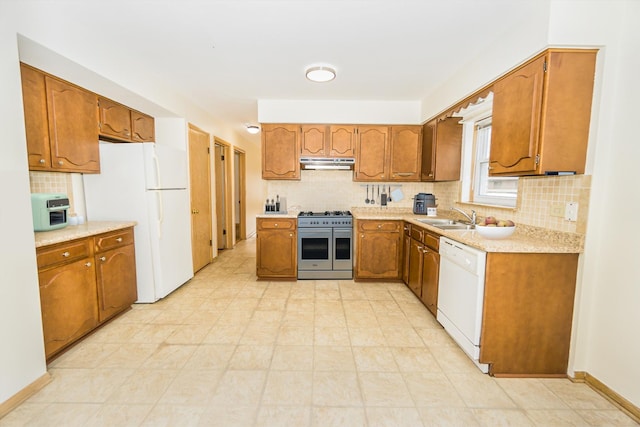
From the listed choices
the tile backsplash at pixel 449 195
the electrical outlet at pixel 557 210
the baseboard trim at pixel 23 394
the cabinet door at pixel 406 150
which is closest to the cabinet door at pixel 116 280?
the baseboard trim at pixel 23 394

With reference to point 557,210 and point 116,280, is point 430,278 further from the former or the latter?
point 116,280

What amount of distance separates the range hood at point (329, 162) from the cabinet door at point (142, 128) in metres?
1.89

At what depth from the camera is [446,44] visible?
7.38ft

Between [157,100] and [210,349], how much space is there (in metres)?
2.57

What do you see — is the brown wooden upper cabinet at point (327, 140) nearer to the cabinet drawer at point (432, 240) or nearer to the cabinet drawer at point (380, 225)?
the cabinet drawer at point (380, 225)

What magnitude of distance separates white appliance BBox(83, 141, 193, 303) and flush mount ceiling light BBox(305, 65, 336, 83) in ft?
5.66

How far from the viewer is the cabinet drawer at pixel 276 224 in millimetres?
3553

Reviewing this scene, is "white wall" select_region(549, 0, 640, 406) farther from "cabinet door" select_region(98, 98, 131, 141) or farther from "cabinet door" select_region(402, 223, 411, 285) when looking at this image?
"cabinet door" select_region(98, 98, 131, 141)

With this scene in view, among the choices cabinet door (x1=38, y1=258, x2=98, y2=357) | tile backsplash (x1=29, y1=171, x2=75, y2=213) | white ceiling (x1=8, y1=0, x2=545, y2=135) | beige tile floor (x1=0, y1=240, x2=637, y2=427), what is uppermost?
white ceiling (x1=8, y1=0, x2=545, y2=135)

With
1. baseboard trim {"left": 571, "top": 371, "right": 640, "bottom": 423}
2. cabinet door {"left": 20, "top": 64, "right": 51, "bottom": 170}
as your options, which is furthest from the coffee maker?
cabinet door {"left": 20, "top": 64, "right": 51, "bottom": 170}

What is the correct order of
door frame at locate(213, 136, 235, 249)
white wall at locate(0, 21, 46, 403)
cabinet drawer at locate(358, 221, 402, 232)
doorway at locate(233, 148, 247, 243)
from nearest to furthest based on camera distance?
white wall at locate(0, 21, 46, 403)
cabinet drawer at locate(358, 221, 402, 232)
door frame at locate(213, 136, 235, 249)
doorway at locate(233, 148, 247, 243)

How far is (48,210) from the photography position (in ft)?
6.93

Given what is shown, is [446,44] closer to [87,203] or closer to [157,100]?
[157,100]

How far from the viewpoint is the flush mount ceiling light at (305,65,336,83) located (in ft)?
8.77
